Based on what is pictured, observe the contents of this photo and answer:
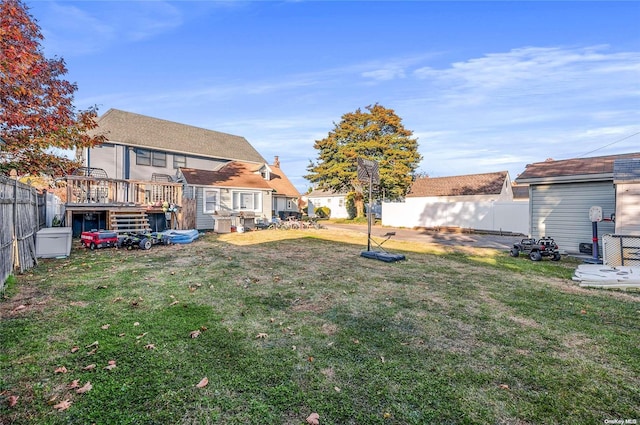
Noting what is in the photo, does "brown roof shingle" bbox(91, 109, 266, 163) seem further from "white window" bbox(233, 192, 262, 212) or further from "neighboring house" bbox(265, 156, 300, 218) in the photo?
"white window" bbox(233, 192, 262, 212)

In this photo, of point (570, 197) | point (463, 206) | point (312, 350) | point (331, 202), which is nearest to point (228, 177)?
point (463, 206)

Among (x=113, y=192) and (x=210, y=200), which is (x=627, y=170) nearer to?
(x=210, y=200)

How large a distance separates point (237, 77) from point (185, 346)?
16.3 m

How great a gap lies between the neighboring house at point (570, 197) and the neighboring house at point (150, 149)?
21909mm

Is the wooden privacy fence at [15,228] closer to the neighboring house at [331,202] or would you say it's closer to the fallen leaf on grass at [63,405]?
the fallen leaf on grass at [63,405]

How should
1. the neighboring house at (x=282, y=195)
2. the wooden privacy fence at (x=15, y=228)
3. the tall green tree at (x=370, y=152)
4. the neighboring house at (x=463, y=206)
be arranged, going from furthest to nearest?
the tall green tree at (x=370, y=152) → the neighboring house at (x=282, y=195) → the neighboring house at (x=463, y=206) → the wooden privacy fence at (x=15, y=228)

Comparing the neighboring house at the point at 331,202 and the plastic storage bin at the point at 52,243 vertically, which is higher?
the neighboring house at the point at 331,202

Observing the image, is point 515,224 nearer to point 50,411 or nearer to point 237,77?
point 237,77

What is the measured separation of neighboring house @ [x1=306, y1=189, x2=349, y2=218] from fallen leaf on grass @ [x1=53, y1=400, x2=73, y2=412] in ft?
117

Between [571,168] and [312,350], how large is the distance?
13.2m

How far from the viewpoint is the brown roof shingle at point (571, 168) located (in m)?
10.7

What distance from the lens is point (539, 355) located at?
349 cm

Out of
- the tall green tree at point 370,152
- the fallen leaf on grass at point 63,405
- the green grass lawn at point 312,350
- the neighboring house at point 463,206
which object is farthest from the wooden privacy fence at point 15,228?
the tall green tree at point 370,152

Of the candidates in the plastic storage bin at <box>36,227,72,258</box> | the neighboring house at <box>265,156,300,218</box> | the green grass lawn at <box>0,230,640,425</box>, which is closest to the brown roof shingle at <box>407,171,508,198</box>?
the neighboring house at <box>265,156,300,218</box>
